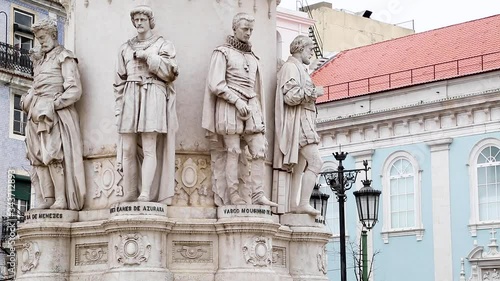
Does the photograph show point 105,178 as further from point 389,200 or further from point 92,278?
point 389,200

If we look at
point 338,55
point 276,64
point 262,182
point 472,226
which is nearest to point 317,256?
point 262,182

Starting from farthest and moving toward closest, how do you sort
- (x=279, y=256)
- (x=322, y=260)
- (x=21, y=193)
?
1. (x=21, y=193)
2. (x=322, y=260)
3. (x=279, y=256)

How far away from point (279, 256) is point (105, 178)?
2.10 meters

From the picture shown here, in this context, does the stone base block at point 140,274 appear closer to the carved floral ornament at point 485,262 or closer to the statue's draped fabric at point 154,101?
the statue's draped fabric at point 154,101

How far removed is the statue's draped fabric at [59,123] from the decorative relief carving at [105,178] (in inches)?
6.1

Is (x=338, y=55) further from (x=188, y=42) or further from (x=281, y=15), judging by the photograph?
(x=188, y=42)

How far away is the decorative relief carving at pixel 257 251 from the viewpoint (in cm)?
1288

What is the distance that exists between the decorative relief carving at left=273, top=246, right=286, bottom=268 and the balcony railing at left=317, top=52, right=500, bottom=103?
3179cm

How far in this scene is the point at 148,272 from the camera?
12523mm

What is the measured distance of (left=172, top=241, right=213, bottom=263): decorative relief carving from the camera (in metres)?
13.0

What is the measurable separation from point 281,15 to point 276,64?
4097 centimetres

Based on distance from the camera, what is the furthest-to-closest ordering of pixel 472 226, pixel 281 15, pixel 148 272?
pixel 281 15 < pixel 472 226 < pixel 148 272

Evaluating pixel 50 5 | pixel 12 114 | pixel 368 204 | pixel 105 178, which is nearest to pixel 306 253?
pixel 105 178

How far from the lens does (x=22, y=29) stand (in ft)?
151
